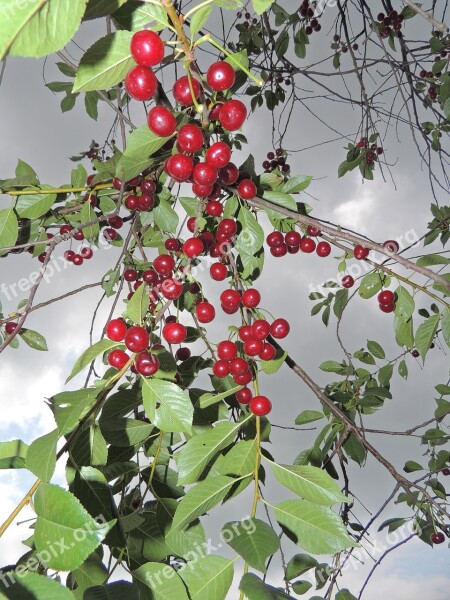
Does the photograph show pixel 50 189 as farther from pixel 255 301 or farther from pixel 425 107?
pixel 425 107

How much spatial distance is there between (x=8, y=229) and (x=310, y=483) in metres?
1.07

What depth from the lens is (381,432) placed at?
1.83 metres

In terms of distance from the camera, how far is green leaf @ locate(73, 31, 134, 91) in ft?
2.50

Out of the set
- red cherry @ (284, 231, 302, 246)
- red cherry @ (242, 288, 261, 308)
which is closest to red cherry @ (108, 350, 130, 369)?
red cherry @ (242, 288, 261, 308)

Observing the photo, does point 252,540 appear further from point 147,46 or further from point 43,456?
point 147,46

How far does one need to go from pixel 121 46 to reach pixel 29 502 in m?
0.70

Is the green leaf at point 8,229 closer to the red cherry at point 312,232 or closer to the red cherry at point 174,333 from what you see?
the red cherry at point 174,333

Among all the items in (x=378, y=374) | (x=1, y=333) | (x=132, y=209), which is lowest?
(x=1, y=333)

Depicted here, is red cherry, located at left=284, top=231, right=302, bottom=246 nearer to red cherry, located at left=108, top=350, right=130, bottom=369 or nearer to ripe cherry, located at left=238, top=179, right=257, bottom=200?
ripe cherry, located at left=238, top=179, right=257, bottom=200

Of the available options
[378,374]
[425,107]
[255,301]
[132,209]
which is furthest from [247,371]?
[425,107]

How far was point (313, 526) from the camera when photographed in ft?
3.16

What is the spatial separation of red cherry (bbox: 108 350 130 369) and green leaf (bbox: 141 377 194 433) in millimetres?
151

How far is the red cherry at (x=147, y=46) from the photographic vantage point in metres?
0.73

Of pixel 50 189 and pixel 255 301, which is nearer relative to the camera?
pixel 255 301
